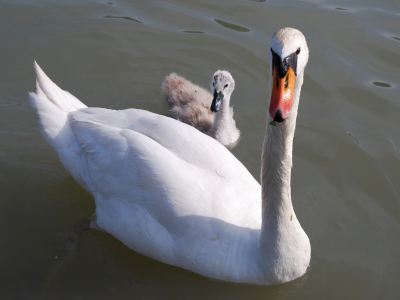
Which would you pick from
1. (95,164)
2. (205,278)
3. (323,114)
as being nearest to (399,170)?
(323,114)

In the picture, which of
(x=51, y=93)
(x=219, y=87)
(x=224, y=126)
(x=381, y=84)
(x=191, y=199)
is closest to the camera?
(x=191, y=199)

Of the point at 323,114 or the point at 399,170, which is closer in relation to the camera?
the point at 399,170

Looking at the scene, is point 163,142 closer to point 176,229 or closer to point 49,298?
point 176,229

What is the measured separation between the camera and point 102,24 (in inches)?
269

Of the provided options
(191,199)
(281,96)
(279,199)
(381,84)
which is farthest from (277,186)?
(381,84)

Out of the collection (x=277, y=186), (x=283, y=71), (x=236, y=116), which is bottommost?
(x=236, y=116)

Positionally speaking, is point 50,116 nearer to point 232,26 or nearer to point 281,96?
point 281,96

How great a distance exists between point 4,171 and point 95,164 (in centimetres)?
137

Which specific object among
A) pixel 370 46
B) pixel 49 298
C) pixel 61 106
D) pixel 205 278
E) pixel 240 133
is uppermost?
pixel 370 46

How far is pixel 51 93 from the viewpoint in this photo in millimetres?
4324

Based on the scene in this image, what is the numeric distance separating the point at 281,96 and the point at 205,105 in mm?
3415

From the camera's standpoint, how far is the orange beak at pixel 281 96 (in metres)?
2.33

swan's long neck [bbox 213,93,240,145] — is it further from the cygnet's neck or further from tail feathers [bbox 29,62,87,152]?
the cygnet's neck

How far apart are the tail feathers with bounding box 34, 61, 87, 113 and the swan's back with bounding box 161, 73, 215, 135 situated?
138 cm
